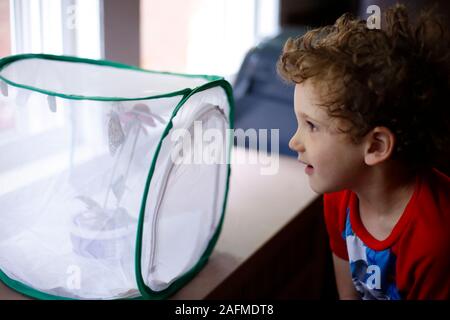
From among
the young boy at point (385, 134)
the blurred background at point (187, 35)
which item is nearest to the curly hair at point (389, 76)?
the young boy at point (385, 134)

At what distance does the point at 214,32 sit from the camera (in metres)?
1.79

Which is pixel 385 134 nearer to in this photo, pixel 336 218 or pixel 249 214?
pixel 336 218

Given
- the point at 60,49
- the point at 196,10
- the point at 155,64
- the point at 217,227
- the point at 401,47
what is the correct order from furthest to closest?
the point at 196,10, the point at 155,64, the point at 60,49, the point at 217,227, the point at 401,47

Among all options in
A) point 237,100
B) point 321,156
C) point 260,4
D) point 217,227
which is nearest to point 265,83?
point 237,100

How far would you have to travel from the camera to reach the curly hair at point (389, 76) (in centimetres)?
70

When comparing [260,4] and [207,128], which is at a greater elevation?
[260,4]

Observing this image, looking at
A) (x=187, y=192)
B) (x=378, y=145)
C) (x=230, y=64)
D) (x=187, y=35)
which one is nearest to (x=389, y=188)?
(x=378, y=145)

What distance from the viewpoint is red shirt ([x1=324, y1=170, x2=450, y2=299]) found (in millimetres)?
753

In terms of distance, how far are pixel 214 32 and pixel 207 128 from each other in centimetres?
99

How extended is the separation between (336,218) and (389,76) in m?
0.28

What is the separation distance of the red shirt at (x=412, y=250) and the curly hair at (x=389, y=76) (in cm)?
7

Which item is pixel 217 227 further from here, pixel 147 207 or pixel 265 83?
pixel 265 83

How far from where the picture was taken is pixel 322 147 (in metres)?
0.77
